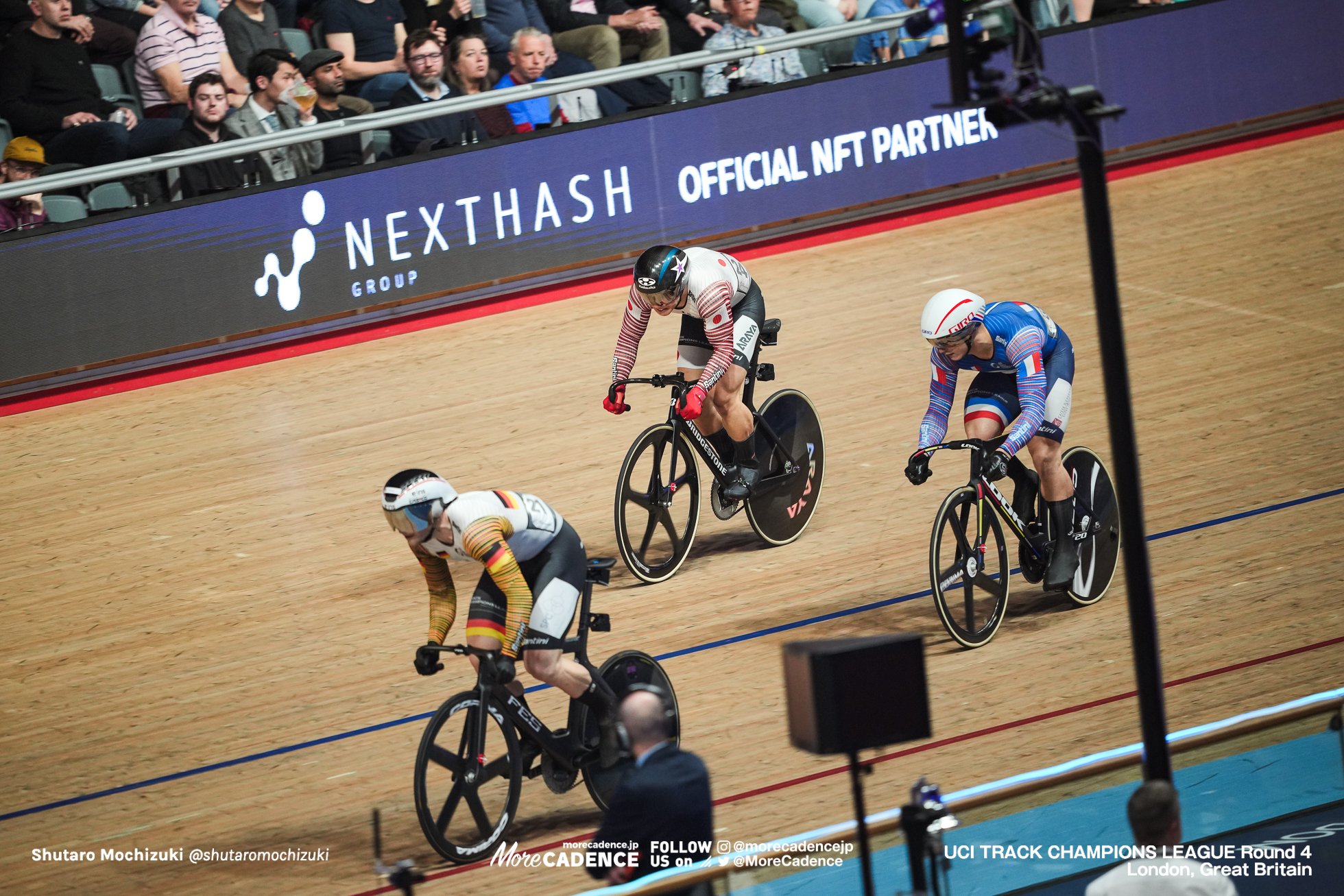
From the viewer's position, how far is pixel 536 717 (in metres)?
5.91

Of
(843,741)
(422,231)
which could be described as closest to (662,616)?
(843,741)

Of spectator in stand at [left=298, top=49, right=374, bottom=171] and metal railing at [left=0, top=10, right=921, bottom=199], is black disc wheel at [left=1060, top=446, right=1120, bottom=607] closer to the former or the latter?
metal railing at [left=0, top=10, right=921, bottom=199]

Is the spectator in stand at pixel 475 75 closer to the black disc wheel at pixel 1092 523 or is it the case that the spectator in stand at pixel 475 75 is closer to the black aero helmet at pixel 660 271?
the black aero helmet at pixel 660 271

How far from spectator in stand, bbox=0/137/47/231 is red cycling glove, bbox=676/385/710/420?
21.5 feet

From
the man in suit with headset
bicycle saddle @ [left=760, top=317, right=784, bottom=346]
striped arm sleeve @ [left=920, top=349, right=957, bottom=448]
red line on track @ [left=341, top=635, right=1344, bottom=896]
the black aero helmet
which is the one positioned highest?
the black aero helmet

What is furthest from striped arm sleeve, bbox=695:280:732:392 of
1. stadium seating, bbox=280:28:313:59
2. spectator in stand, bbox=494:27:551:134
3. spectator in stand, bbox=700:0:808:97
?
stadium seating, bbox=280:28:313:59

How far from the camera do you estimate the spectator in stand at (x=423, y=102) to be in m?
13.0

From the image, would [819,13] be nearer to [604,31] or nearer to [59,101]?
[604,31]

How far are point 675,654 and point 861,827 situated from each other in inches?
132

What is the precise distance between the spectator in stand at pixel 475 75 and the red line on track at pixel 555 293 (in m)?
1.51

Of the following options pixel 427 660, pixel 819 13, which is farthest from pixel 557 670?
pixel 819 13

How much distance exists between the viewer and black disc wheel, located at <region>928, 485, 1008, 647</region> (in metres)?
6.88

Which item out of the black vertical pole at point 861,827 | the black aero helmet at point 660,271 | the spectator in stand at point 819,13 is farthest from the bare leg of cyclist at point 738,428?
the spectator in stand at point 819,13

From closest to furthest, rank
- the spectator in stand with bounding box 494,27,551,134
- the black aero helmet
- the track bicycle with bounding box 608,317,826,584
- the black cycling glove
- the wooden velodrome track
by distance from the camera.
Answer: the black cycling glove
the wooden velodrome track
the black aero helmet
the track bicycle with bounding box 608,317,826,584
the spectator in stand with bounding box 494,27,551,134
